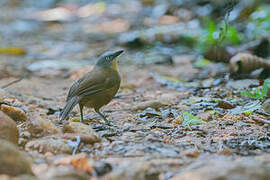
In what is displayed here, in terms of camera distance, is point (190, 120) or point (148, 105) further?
point (148, 105)

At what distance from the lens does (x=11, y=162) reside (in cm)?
214

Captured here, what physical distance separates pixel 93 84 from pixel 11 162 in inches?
84.6

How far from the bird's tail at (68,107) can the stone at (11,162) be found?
1660mm

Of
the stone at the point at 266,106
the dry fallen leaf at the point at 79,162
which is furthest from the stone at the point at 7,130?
the stone at the point at 266,106

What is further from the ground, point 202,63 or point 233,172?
point 233,172

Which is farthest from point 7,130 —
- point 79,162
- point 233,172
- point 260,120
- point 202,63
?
point 202,63

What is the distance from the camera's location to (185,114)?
391cm

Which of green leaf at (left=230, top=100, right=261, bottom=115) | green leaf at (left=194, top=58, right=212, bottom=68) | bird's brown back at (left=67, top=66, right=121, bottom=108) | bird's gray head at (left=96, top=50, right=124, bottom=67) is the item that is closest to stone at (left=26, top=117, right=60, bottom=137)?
bird's brown back at (left=67, top=66, right=121, bottom=108)

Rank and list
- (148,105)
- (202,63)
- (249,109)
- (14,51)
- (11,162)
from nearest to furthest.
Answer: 1. (11,162)
2. (249,109)
3. (148,105)
4. (202,63)
5. (14,51)

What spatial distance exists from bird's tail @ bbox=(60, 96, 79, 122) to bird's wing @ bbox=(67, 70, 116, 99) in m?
0.07

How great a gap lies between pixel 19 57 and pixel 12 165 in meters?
6.72

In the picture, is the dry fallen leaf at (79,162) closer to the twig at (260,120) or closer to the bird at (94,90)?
the bird at (94,90)

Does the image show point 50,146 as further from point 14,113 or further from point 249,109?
point 249,109

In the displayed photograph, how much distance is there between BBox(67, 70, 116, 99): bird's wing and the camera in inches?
164
